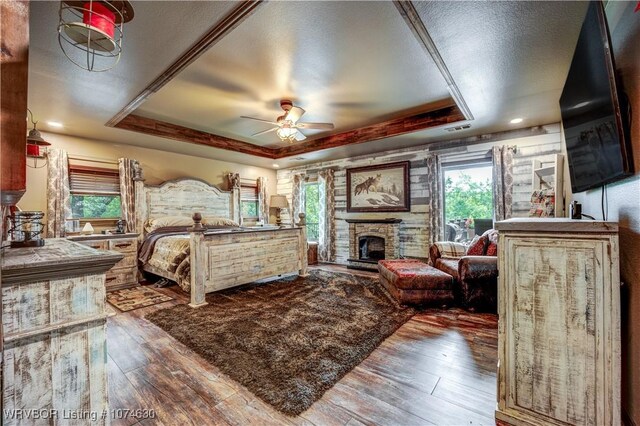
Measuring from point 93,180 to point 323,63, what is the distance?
4.33 meters

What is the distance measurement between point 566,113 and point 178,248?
438 centimetres

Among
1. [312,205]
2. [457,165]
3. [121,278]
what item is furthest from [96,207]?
[457,165]

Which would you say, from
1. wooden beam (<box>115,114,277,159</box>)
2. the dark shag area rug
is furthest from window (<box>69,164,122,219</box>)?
the dark shag area rug

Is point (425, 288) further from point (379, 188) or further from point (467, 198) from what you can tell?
point (379, 188)

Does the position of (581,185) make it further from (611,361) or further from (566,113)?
(611,361)

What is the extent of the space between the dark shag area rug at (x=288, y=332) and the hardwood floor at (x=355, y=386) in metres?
0.09

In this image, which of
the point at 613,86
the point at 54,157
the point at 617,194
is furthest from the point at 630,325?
the point at 54,157

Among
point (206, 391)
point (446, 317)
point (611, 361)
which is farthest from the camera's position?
point (446, 317)

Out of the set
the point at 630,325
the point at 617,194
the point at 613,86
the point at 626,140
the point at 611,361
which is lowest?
the point at 611,361

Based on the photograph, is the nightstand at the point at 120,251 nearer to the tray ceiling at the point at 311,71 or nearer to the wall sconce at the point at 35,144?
the wall sconce at the point at 35,144

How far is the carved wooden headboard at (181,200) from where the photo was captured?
4.70m

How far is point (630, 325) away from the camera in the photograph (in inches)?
49.3

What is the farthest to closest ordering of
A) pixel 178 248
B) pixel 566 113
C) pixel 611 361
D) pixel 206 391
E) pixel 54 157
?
pixel 54 157 → pixel 178 248 → pixel 566 113 → pixel 206 391 → pixel 611 361

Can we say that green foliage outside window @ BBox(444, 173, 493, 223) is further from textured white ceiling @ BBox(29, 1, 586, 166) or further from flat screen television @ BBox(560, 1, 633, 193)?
flat screen television @ BBox(560, 1, 633, 193)
